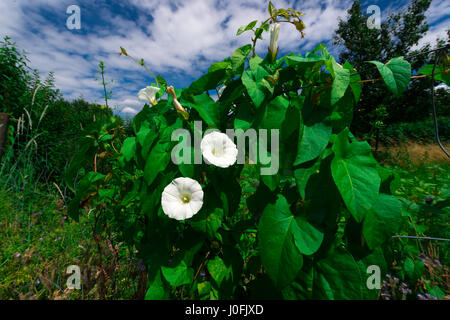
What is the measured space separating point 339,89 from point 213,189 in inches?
23.1

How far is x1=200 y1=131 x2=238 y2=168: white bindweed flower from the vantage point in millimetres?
720

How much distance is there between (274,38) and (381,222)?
0.81 meters

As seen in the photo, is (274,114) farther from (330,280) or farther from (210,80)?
(330,280)

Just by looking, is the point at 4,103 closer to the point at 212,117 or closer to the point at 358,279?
the point at 212,117

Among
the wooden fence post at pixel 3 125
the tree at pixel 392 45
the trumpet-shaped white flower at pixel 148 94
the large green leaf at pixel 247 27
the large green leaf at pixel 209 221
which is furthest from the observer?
the tree at pixel 392 45

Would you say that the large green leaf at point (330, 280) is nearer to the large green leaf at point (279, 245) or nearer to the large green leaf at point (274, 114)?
the large green leaf at point (279, 245)

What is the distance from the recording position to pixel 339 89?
0.68m

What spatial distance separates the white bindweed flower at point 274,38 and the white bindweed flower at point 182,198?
0.66 m

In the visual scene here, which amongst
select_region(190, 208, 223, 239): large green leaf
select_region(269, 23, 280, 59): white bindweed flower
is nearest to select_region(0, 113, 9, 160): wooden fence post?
select_region(190, 208, 223, 239): large green leaf

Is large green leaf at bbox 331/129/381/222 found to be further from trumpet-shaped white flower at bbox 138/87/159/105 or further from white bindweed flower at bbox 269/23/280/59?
trumpet-shaped white flower at bbox 138/87/159/105

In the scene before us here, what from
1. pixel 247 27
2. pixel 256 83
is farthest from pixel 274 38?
pixel 256 83

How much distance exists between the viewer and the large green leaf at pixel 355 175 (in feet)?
2.10

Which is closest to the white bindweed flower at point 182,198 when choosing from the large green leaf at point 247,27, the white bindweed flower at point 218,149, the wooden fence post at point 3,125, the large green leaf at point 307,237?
the white bindweed flower at point 218,149
